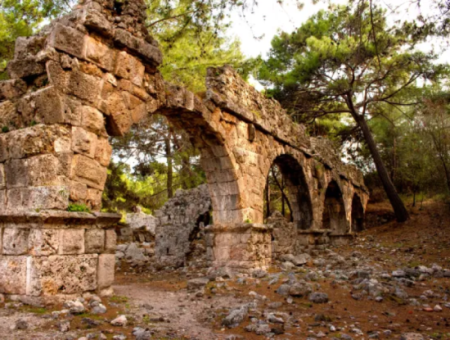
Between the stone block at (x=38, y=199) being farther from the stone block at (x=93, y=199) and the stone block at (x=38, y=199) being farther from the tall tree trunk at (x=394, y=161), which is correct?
the tall tree trunk at (x=394, y=161)

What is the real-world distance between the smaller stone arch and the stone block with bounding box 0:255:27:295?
29.2 ft

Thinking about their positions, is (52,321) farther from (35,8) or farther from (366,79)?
(366,79)

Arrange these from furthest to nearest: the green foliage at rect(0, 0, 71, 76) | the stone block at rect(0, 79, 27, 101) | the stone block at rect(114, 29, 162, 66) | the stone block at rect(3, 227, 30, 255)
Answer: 1. the green foliage at rect(0, 0, 71, 76)
2. the stone block at rect(114, 29, 162, 66)
3. the stone block at rect(0, 79, 27, 101)
4. the stone block at rect(3, 227, 30, 255)

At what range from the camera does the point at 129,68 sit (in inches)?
240

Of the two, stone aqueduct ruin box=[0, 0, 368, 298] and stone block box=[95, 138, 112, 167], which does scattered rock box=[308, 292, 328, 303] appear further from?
stone block box=[95, 138, 112, 167]

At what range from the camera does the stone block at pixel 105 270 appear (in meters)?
5.07

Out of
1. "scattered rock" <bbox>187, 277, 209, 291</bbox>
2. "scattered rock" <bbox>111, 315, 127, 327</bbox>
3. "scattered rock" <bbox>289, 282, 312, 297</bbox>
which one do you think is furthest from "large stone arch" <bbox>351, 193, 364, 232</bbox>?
"scattered rock" <bbox>111, 315, 127, 327</bbox>

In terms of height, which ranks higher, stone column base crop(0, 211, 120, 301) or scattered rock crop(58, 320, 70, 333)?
stone column base crop(0, 211, 120, 301)

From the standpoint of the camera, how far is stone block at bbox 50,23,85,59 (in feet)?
16.8

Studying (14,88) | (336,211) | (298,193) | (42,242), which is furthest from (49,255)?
(336,211)

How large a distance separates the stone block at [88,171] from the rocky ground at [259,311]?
1396mm

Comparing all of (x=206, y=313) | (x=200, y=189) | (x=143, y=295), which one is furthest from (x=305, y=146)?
(x=206, y=313)

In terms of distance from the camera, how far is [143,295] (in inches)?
268

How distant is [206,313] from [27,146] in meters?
2.94
